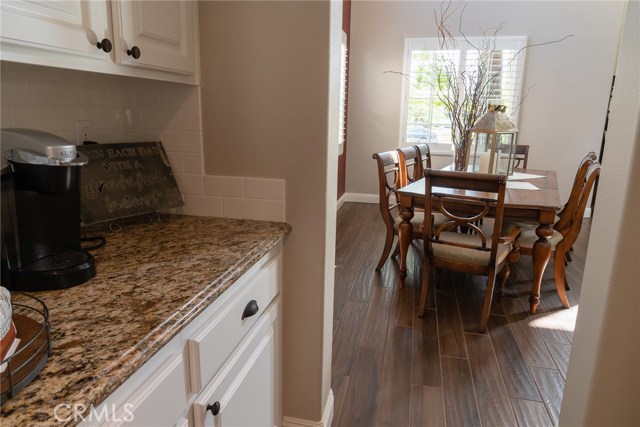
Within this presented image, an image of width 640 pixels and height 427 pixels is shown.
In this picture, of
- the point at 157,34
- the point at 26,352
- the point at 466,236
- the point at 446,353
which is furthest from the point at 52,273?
the point at 466,236

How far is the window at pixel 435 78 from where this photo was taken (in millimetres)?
5230

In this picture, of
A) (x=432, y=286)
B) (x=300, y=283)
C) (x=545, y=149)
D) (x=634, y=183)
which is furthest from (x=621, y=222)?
(x=545, y=149)

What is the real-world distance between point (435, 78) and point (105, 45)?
198 inches

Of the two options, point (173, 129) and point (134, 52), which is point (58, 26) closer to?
point (134, 52)

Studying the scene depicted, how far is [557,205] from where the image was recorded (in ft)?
8.52

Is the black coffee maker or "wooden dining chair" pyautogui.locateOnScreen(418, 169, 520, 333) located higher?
the black coffee maker

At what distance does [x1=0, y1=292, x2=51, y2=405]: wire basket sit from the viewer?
23.4 inches

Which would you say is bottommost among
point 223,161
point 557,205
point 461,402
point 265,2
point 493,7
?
point 461,402

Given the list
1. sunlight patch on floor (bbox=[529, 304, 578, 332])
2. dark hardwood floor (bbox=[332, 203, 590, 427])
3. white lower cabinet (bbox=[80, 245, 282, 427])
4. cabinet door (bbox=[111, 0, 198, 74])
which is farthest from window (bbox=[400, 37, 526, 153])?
white lower cabinet (bbox=[80, 245, 282, 427])

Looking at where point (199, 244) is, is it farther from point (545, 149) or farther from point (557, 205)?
point (545, 149)

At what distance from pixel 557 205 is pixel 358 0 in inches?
160

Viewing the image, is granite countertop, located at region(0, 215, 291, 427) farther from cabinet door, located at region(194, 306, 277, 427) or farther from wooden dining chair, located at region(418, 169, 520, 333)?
wooden dining chair, located at region(418, 169, 520, 333)

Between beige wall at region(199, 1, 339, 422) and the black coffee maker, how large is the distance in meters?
0.61

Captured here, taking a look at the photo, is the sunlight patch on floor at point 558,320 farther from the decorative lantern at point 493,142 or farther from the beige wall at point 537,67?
the beige wall at point 537,67
